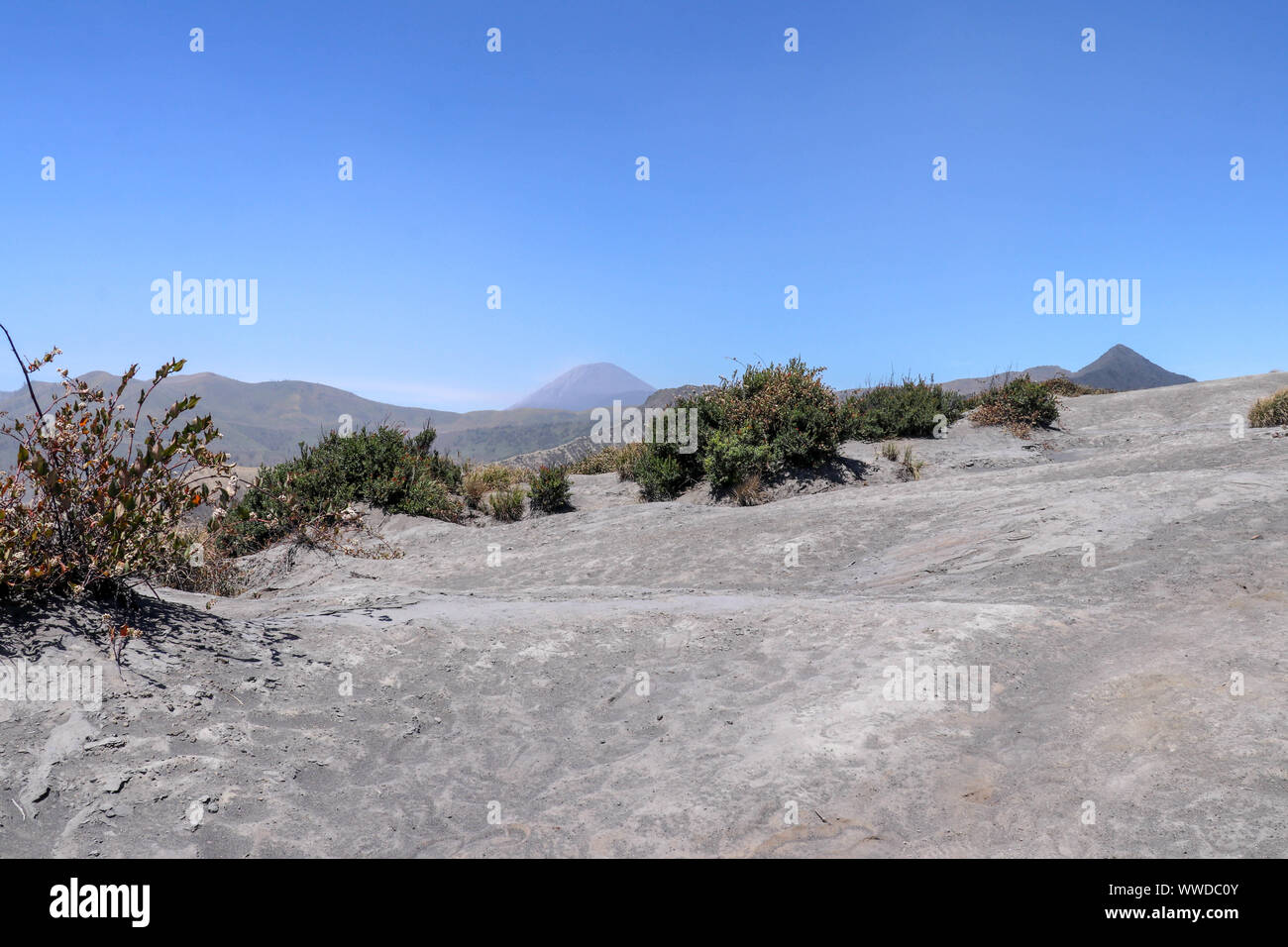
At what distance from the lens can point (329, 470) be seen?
15.7 m

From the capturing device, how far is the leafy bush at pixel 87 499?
5.20 m

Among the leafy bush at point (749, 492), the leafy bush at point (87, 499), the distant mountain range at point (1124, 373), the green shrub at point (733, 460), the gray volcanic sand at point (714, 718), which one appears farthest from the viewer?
the distant mountain range at point (1124, 373)

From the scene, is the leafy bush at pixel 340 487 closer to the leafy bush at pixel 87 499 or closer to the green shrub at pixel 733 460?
the green shrub at pixel 733 460

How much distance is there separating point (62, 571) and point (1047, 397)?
22.4 metres

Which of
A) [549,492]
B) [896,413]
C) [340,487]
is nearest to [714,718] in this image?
[549,492]

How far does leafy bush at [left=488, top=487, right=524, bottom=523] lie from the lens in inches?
648

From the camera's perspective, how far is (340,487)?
608 inches

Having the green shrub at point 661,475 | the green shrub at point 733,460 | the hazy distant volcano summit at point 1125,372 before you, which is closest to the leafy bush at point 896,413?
the green shrub at point 733,460

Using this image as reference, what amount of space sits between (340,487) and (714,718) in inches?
483

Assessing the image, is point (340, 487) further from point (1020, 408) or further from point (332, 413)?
point (332, 413)

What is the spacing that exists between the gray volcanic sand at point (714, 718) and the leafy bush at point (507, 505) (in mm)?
7664

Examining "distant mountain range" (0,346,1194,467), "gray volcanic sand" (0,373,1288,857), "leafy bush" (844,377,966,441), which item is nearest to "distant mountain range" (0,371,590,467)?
"distant mountain range" (0,346,1194,467)
